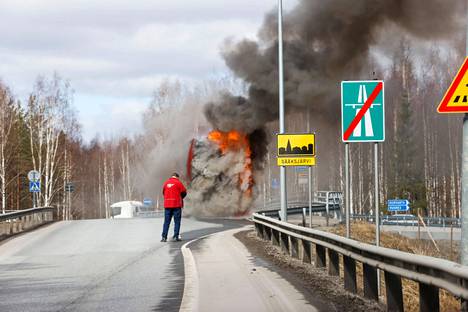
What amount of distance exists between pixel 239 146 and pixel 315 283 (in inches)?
1014

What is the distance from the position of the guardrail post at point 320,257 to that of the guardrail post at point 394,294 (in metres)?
4.50

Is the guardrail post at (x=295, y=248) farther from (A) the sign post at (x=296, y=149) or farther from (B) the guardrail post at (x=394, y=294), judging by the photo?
(B) the guardrail post at (x=394, y=294)

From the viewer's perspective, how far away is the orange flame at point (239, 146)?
116 feet

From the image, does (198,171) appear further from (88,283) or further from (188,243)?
(88,283)

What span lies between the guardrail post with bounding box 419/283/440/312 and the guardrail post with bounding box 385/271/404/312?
0.91 metres

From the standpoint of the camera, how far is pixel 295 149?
18.5 meters

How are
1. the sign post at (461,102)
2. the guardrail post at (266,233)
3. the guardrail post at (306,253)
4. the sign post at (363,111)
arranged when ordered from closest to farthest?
the sign post at (461,102) < the sign post at (363,111) < the guardrail post at (306,253) < the guardrail post at (266,233)

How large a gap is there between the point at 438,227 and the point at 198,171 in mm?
14527

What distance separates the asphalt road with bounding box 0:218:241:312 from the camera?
8234 mm

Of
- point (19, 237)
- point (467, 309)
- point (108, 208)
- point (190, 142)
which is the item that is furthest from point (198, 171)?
point (108, 208)

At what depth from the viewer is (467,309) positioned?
498 centimetres

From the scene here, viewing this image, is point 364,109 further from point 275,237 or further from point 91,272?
point 275,237

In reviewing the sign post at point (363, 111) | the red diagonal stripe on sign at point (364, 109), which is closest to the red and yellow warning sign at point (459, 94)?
the sign post at point (363, 111)

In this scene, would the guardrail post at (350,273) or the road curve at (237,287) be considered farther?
the guardrail post at (350,273)
